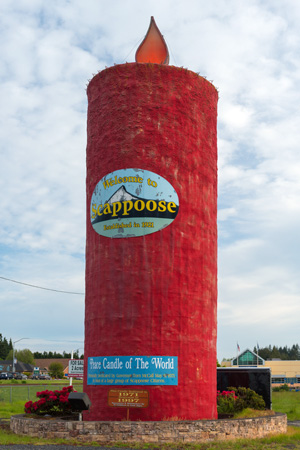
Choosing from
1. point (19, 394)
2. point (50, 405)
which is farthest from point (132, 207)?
point (19, 394)

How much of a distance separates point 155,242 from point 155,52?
848 centimetres

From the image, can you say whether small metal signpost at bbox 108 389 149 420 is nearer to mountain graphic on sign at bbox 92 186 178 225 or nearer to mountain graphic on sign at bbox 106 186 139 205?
mountain graphic on sign at bbox 92 186 178 225

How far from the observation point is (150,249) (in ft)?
64.0

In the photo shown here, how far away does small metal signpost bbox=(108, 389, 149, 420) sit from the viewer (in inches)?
724

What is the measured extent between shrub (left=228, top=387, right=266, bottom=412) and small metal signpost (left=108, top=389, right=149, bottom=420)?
5.93 metres

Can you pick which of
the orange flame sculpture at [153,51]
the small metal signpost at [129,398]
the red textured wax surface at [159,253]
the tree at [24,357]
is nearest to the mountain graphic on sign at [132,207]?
the red textured wax surface at [159,253]

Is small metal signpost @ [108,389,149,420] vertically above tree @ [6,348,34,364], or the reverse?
small metal signpost @ [108,389,149,420]

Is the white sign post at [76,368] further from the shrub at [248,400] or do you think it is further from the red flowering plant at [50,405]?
the shrub at [248,400]

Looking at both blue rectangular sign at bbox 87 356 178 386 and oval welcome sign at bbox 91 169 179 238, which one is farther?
oval welcome sign at bbox 91 169 179 238

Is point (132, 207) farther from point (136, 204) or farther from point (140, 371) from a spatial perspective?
point (140, 371)

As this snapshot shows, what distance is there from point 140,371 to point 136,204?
5.92 m

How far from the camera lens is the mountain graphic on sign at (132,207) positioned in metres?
19.6

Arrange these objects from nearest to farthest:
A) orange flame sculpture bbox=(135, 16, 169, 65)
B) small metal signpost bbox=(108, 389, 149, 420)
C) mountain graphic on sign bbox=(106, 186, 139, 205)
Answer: small metal signpost bbox=(108, 389, 149, 420), mountain graphic on sign bbox=(106, 186, 139, 205), orange flame sculpture bbox=(135, 16, 169, 65)

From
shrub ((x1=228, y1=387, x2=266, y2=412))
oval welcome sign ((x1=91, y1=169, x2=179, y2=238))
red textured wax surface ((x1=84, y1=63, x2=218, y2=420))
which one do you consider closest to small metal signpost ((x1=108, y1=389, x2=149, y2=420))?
red textured wax surface ((x1=84, y1=63, x2=218, y2=420))
